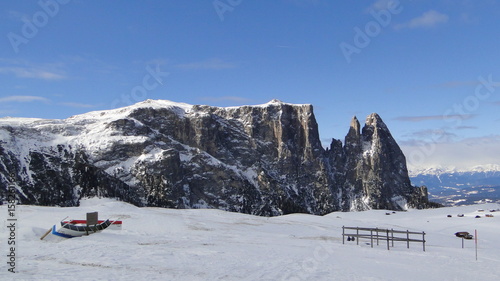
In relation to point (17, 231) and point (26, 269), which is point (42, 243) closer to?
point (17, 231)

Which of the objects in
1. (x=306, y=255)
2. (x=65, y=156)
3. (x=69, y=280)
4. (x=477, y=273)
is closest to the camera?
(x=69, y=280)

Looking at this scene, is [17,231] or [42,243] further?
[17,231]

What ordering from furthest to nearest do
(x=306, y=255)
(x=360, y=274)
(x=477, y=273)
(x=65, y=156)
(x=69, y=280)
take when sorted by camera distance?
(x=65, y=156) → (x=306, y=255) → (x=477, y=273) → (x=360, y=274) → (x=69, y=280)

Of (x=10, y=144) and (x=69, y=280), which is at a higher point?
(x=10, y=144)

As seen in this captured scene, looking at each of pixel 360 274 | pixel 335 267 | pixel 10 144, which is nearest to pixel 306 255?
pixel 335 267

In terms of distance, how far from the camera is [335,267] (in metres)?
28.5

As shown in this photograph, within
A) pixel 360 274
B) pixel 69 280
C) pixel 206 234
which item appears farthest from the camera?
pixel 206 234

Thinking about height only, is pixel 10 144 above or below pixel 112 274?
above

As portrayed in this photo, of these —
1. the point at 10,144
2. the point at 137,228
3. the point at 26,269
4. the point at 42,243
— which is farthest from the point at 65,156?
the point at 26,269

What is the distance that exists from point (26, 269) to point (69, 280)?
3733mm

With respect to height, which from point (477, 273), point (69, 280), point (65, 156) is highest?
point (65, 156)

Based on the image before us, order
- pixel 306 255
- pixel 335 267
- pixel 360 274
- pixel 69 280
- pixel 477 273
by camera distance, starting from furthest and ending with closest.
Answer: pixel 306 255 < pixel 477 273 < pixel 335 267 < pixel 360 274 < pixel 69 280

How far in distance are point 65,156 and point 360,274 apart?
183750 millimetres

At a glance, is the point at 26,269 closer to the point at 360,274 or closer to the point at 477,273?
the point at 360,274
